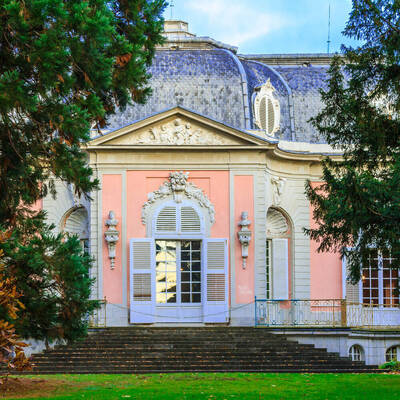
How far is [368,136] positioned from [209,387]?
5.50 meters

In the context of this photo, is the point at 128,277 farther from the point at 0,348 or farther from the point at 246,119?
the point at 0,348

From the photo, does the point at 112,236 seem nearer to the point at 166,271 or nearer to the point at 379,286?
the point at 166,271

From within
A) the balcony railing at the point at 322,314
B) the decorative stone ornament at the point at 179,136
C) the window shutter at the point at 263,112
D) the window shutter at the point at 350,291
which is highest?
the window shutter at the point at 263,112

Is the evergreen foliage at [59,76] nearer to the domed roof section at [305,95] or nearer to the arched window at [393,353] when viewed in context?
the arched window at [393,353]

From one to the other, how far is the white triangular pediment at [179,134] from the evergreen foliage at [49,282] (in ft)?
33.6

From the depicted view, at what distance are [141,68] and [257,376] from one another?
6972 mm

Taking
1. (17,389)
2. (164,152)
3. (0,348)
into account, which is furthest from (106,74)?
(164,152)

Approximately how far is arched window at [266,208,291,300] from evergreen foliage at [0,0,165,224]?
39.6ft

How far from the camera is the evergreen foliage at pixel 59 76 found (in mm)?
13859

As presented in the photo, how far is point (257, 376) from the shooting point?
63.0 ft

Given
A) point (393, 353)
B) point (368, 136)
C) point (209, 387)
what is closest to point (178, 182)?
point (393, 353)

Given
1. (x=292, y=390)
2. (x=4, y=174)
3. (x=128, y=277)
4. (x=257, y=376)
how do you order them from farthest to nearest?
(x=128, y=277) < (x=257, y=376) < (x=292, y=390) < (x=4, y=174)

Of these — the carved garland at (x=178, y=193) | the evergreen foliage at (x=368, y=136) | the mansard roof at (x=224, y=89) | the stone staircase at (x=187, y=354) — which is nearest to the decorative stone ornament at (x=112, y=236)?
the carved garland at (x=178, y=193)

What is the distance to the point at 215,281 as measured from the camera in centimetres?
2578
